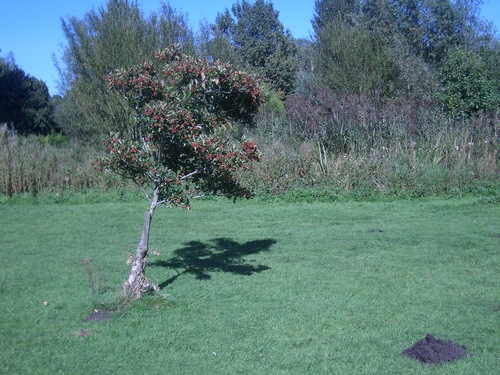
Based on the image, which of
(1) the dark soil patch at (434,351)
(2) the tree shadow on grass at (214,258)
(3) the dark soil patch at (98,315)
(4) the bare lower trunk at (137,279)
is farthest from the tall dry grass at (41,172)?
(1) the dark soil patch at (434,351)

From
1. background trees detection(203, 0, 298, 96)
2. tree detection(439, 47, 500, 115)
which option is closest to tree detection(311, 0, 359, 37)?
background trees detection(203, 0, 298, 96)

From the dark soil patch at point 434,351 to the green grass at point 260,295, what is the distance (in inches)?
3.5

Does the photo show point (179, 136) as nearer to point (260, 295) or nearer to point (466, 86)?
point (260, 295)

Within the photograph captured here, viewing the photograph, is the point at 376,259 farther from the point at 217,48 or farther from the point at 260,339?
the point at 217,48

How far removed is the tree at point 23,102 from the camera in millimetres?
29375

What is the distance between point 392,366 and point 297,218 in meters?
6.59

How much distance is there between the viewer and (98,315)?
555 centimetres

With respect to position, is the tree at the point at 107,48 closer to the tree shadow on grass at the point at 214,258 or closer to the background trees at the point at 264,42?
the tree shadow on grass at the point at 214,258

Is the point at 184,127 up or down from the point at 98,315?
up

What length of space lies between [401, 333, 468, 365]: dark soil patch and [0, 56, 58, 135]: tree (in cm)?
2797

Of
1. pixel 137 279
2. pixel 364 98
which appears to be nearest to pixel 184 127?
pixel 137 279

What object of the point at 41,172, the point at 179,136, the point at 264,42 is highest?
the point at 264,42

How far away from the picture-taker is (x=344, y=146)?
592 inches

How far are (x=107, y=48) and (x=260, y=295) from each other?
13542 mm
